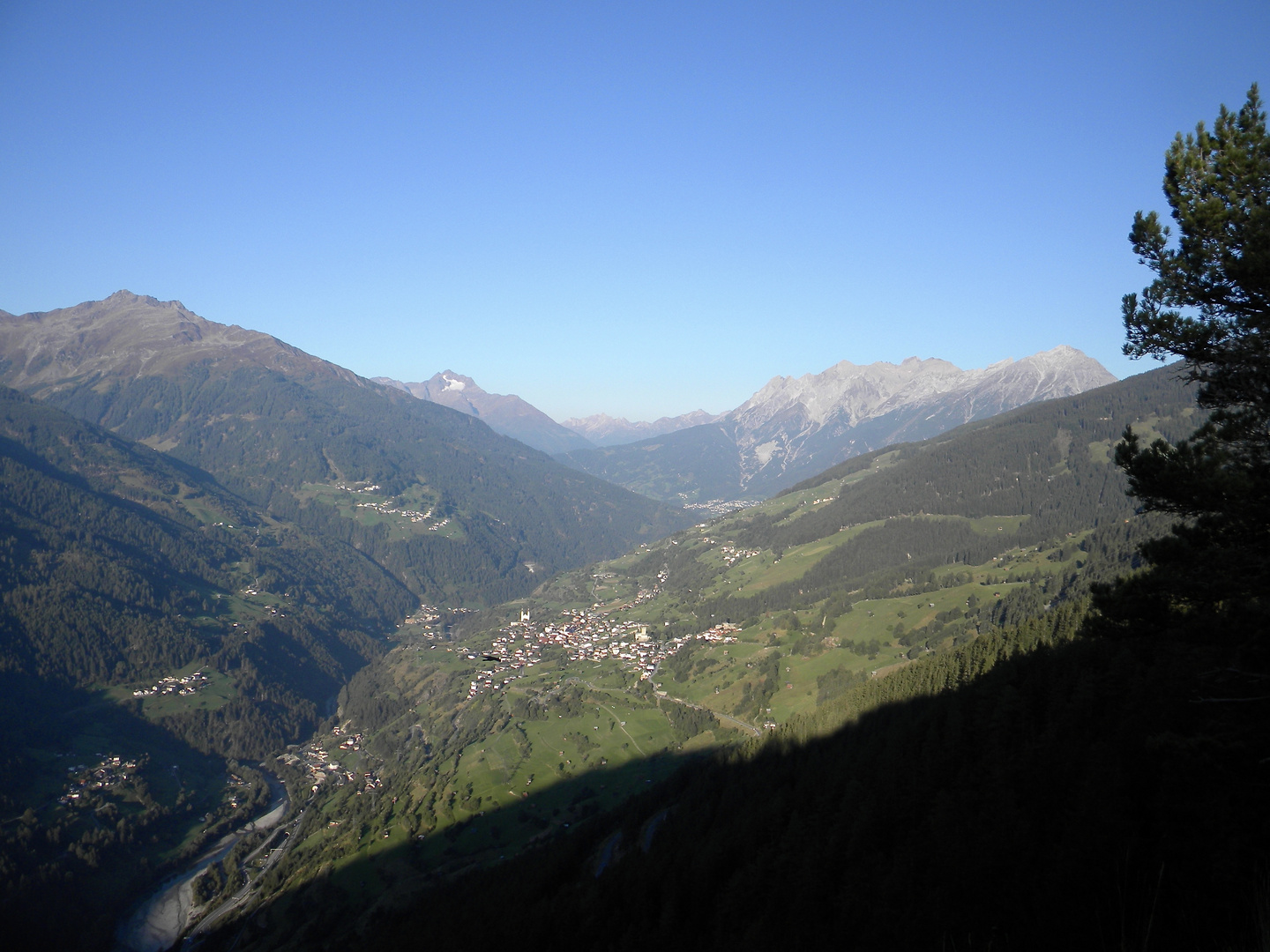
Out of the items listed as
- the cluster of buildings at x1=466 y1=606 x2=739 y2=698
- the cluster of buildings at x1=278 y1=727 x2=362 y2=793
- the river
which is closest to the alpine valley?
the river

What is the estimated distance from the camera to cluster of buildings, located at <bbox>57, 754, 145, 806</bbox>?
10850 cm

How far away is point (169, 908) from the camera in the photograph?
8869cm

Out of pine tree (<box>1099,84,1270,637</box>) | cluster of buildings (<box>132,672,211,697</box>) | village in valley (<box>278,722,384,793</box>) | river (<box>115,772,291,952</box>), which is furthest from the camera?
Result: cluster of buildings (<box>132,672,211,697</box>)

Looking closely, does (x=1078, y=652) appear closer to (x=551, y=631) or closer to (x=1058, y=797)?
(x=1058, y=797)

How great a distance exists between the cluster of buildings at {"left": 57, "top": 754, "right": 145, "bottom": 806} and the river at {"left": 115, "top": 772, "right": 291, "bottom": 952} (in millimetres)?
24083

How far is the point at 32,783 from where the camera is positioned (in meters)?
109

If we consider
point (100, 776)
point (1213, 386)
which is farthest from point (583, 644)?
point (1213, 386)

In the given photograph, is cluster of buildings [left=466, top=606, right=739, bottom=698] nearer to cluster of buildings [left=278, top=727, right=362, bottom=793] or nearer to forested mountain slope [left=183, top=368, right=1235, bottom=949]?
forested mountain slope [left=183, top=368, right=1235, bottom=949]

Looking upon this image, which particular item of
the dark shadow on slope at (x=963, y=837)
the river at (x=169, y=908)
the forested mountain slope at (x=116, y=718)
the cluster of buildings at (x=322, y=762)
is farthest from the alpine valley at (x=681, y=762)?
the cluster of buildings at (x=322, y=762)

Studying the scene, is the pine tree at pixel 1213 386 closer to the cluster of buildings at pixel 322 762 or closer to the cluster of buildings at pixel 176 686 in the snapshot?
the cluster of buildings at pixel 322 762

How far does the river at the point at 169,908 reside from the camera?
270 feet

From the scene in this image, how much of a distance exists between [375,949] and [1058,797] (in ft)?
172

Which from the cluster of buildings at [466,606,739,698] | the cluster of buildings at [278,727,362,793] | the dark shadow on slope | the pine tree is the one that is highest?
the pine tree

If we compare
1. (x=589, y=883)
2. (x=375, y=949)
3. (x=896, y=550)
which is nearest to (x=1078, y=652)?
(x=589, y=883)
